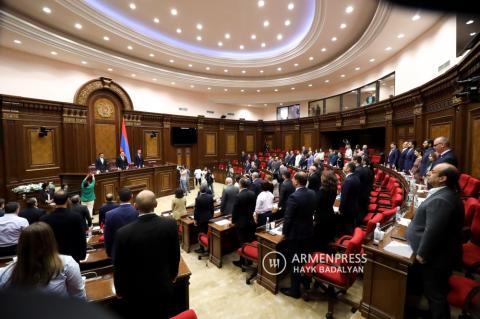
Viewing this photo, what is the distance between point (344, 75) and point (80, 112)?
39.6ft

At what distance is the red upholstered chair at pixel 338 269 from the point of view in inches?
104

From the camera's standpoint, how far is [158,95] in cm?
1274

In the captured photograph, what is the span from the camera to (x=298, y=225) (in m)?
3.08

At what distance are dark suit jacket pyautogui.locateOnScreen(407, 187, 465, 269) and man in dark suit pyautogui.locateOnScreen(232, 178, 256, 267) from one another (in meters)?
2.35

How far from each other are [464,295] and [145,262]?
9.22 ft

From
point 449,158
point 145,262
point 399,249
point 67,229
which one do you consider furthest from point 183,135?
point 399,249

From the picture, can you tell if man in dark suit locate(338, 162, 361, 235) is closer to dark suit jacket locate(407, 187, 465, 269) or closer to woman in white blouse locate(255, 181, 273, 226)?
woman in white blouse locate(255, 181, 273, 226)

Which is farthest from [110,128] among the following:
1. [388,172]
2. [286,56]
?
[388,172]

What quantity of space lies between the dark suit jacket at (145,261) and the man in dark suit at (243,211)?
1.97m

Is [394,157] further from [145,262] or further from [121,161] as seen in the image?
[121,161]

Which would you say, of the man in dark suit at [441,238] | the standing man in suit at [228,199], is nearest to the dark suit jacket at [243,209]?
the standing man in suit at [228,199]

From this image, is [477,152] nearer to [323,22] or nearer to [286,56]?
[323,22]

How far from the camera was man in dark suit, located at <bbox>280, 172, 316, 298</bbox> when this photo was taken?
305cm

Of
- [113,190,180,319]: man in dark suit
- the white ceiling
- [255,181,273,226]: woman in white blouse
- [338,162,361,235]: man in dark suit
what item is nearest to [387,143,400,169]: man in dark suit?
the white ceiling
